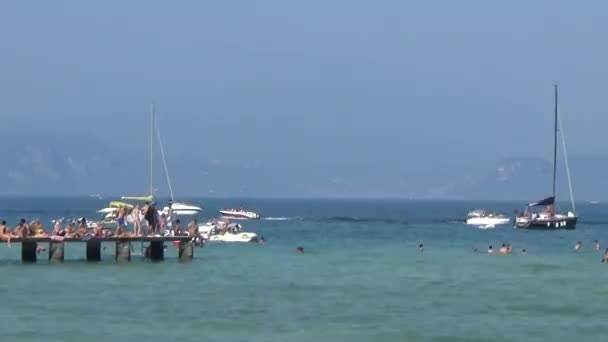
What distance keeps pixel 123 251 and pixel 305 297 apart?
1469 cm

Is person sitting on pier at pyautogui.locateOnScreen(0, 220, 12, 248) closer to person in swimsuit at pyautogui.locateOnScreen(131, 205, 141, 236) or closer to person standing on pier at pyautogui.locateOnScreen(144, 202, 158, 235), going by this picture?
person in swimsuit at pyautogui.locateOnScreen(131, 205, 141, 236)

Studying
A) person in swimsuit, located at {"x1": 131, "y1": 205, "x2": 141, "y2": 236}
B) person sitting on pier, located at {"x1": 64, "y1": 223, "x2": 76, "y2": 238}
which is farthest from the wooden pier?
person in swimsuit, located at {"x1": 131, "y1": 205, "x2": 141, "y2": 236}

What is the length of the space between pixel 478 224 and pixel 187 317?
9391 cm

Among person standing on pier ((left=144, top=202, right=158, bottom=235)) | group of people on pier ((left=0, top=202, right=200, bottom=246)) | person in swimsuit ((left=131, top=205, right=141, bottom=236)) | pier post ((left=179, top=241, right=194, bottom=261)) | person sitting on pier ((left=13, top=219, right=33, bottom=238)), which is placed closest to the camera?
person sitting on pier ((left=13, top=219, right=33, bottom=238))

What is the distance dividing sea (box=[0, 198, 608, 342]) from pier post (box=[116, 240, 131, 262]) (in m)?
0.73

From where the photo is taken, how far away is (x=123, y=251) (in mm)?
59688

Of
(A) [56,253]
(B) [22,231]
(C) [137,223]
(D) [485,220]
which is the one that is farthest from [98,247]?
(D) [485,220]

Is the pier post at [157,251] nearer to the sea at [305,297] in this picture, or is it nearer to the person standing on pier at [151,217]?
the sea at [305,297]

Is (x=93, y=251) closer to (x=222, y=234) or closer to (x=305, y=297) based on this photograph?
(x=305, y=297)

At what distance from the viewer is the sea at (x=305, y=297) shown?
127ft

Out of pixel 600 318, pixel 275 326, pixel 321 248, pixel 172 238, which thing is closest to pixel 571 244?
pixel 321 248

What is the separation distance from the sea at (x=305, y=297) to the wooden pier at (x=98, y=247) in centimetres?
70

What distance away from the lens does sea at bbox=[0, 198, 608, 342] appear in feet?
127

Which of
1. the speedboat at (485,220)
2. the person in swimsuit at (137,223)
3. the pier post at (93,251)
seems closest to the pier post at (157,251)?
the pier post at (93,251)
